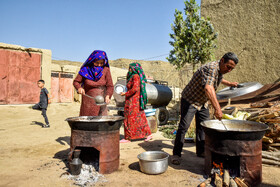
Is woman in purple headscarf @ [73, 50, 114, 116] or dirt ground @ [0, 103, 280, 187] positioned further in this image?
woman in purple headscarf @ [73, 50, 114, 116]

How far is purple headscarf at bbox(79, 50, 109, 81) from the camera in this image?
139 inches

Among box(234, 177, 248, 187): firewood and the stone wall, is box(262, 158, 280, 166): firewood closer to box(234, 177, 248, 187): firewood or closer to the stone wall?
box(234, 177, 248, 187): firewood

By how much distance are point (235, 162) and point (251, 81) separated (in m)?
5.87

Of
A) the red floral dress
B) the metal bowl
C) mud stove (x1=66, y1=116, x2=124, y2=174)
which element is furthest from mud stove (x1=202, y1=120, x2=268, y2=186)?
the red floral dress

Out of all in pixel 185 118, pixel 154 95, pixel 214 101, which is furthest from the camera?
pixel 154 95

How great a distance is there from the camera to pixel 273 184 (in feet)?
8.19

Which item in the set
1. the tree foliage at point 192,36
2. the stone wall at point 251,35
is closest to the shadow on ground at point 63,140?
the tree foliage at point 192,36

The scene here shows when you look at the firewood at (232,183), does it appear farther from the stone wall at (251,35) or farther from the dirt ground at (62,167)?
the stone wall at (251,35)

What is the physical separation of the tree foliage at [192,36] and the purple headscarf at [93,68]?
487 cm

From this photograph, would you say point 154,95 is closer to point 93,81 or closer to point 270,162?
point 93,81

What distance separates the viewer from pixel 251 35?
299 inches


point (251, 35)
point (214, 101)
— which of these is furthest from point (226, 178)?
point (251, 35)

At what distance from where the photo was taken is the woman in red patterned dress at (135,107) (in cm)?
464

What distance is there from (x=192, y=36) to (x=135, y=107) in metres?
4.39
